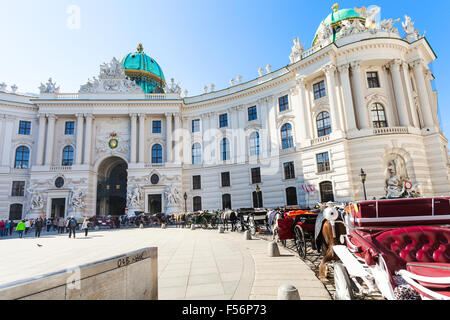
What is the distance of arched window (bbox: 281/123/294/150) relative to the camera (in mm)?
29422

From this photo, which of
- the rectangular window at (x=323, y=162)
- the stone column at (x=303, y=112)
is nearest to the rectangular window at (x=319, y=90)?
the stone column at (x=303, y=112)

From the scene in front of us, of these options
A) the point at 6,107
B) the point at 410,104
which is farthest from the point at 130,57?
the point at 410,104

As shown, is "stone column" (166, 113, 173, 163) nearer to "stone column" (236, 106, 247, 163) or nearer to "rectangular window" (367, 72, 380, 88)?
"stone column" (236, 106, 247, 163)

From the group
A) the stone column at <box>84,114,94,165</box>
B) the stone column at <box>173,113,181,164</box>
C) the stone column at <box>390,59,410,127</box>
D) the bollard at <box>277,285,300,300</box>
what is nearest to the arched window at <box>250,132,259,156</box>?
the stone column at <box>173,113,181,164</box>

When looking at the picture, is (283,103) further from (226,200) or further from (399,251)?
(399,251)

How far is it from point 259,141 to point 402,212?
27.6m

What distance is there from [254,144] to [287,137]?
4.56 metres

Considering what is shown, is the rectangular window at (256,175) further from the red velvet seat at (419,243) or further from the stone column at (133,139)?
the red velvet seat at (419,243)

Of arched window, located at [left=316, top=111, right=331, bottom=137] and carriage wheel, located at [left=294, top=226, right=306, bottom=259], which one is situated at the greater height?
arched window, located at [left=316, top=111, right=331, bottom=137]

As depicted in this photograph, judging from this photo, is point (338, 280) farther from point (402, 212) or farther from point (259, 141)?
point (259, 141)

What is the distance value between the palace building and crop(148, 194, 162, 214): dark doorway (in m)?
0.14

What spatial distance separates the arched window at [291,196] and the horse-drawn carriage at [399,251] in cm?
2305

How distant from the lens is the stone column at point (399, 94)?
23672 mm

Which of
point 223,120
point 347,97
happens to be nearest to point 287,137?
point 347,97
